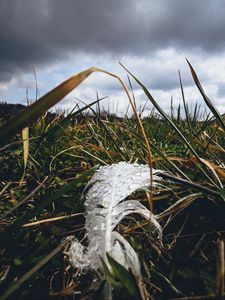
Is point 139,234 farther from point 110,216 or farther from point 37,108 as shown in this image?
point 37,108

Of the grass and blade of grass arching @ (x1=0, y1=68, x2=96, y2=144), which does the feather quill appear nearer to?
the grass

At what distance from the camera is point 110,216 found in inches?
38.5

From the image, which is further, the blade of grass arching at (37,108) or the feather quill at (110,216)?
the feather quill at (110,216)

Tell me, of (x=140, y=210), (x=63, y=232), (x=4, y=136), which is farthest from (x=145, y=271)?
(x=4, y=136)

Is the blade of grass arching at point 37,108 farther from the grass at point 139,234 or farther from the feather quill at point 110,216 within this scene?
the feather quill at point 110,216

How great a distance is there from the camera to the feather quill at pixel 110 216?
0.86 metres

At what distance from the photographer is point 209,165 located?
4.07ft

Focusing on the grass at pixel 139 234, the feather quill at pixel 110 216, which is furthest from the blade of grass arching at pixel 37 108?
the feather quill at pixel 110 216

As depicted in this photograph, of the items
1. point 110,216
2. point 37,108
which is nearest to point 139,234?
point 110,216

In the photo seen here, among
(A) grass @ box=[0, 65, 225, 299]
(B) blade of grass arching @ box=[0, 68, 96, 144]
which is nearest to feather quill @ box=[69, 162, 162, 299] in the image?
(A) grass @ box=[0, 65, 225, 299]

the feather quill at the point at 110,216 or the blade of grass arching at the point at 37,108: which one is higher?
the blade of grass arching at the point at 37,108

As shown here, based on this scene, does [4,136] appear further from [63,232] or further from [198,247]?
[198,247]

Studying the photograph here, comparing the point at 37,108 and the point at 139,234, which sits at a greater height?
the point at 37,108

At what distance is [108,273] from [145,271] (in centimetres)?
25
